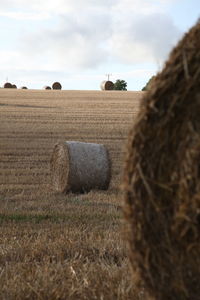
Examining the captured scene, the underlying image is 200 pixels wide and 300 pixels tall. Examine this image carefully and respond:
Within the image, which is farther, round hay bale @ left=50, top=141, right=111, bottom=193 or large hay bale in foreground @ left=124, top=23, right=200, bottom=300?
round hay bale @ left=50, top=141, right=111, bottom=193

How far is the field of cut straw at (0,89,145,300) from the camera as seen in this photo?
461cm

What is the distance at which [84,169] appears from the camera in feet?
36.4

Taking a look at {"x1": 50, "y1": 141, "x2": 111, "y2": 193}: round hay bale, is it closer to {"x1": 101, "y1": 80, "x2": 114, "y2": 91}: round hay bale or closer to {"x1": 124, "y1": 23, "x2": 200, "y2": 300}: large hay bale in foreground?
{"x1": 124, "y1": 23, "x2": 200, "y2": 300}: large hay bale in foreground

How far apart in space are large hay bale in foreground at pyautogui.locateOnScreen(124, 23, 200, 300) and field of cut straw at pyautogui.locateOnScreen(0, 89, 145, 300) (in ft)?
1.33

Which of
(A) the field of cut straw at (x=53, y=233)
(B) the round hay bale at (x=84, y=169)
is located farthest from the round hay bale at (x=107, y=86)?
(B) the round hay bale at (x=84, y=169)

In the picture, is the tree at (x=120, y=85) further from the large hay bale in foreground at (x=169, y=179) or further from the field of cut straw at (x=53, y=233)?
the large hay bale in foreground at (x=169, y=179)

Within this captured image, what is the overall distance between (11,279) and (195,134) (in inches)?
78.1

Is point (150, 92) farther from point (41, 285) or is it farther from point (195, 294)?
point (41, 285)

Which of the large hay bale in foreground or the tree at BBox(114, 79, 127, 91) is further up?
the large hay bale in foreground

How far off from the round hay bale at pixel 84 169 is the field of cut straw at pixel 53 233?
0.78 feet

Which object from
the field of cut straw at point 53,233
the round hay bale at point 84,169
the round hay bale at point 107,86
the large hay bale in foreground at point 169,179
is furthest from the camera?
the round hay bale at point 107,86

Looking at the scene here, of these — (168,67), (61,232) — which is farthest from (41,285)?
(61,232)

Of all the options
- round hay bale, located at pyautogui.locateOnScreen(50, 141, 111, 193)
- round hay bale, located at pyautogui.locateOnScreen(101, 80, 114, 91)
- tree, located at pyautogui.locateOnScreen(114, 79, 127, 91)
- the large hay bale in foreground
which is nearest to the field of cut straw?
round hay bale, located at pyautogui.locateOnScreen(50, 141, 111, 193)

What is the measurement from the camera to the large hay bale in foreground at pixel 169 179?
3.54 m
